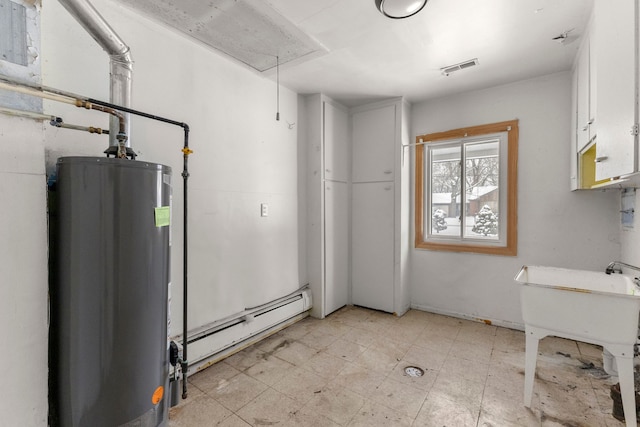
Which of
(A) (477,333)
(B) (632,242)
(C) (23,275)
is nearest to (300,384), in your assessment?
(C) (23,275)

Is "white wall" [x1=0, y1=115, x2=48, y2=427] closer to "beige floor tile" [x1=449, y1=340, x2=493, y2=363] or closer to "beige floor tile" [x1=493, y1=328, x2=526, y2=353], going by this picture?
"beige floor tile" [x1=449, y1=340, x2=493, y2=363]

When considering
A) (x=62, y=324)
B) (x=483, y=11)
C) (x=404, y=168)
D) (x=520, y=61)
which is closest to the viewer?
(x=62, y=324)

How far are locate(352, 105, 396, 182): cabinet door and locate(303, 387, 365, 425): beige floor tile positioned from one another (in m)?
2.38

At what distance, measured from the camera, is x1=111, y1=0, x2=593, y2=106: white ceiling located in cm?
182

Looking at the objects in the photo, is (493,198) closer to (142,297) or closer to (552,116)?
(552,116)

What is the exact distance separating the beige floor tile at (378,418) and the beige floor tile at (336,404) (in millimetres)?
39

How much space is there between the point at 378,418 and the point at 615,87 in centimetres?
224

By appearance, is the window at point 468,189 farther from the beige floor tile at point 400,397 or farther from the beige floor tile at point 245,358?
the beige floor tile at point 245,358

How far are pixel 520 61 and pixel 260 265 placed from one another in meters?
3.12

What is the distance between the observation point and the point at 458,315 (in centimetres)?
332

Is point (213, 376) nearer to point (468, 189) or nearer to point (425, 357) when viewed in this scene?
point (425, 357)

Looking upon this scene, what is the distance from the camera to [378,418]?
175 cm

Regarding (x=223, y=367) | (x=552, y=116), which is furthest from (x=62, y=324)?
(x=552, y=116)

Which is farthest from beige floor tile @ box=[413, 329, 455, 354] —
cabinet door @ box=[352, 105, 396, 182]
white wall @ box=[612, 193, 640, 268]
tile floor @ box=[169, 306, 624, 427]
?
cabinet door @ box=[352, 105, 396, 182]
